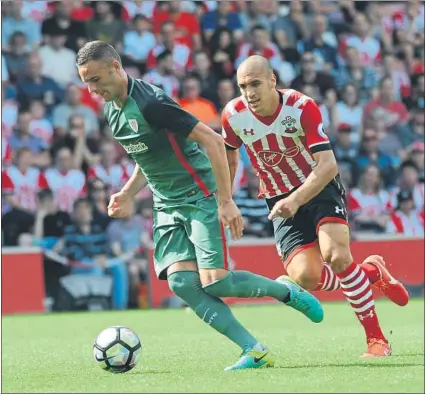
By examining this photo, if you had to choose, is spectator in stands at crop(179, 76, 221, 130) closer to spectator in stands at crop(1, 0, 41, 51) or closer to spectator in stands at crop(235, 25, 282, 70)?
spectator in stands at crop(235, 25, 282, 70)

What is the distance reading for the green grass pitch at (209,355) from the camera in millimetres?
5855

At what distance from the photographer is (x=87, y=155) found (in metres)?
15.6

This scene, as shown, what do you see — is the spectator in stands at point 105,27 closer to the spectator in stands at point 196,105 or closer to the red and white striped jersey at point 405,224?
the spectator in stands at point 196,105

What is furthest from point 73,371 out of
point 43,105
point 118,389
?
point 43,105

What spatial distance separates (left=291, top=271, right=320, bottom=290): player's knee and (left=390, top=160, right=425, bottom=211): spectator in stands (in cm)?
880

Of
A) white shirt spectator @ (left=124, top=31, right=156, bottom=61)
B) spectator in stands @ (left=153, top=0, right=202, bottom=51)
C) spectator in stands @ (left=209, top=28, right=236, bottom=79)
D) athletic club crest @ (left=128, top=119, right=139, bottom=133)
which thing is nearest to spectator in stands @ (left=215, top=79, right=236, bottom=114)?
spectator in stands @ (left=209, top=28, right=236, bottom=79)

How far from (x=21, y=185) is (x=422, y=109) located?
7463mm

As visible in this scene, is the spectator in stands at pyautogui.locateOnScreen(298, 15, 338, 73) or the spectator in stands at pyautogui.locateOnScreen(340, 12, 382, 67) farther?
the spectator in stands at pyautogui.locateOnScreen(340, 12, 382, 67)

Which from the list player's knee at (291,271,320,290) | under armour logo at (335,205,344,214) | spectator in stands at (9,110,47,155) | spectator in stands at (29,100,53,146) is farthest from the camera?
spectator in stands at (29,100,53,146)

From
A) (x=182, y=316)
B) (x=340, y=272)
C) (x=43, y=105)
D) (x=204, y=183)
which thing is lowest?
(x=182, y=316)

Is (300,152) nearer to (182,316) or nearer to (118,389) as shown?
(118,389)

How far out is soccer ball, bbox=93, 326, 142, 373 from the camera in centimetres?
686

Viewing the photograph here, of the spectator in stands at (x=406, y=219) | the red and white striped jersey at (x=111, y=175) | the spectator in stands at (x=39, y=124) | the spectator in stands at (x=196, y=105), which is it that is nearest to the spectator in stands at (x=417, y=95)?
the spectator in stands at (x=406, y=219)

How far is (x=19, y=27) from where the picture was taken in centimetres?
1639
